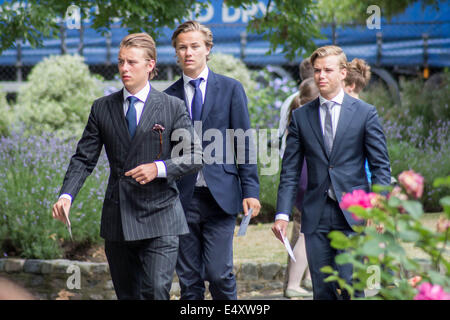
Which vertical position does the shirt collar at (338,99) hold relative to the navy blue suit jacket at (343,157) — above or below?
above

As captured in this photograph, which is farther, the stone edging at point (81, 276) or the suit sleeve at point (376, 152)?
the stone edging at point (81, 276)

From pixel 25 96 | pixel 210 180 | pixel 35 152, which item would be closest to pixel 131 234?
pixel 210 180

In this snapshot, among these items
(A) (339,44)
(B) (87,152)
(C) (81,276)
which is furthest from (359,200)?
(A) (339,44)

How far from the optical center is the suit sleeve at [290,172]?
439 centimetres

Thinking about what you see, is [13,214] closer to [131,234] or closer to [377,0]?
[131,234]

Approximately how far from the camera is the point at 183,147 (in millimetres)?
4152

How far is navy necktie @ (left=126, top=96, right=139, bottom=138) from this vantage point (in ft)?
13.5

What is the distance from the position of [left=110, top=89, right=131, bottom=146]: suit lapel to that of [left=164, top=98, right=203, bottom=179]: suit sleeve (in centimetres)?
27

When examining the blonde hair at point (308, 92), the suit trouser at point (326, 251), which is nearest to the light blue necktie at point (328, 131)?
the suit trouser at point (326, 251)

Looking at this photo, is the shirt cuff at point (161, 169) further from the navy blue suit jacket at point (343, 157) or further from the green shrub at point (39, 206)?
the green shrub at point (39, 206)

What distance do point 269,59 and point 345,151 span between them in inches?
427

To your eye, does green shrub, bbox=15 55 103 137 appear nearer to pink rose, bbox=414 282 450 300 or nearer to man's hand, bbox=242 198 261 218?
man's hand, bbox=242 198 261 218

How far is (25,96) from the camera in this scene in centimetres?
1206

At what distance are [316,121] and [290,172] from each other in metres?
0.36
